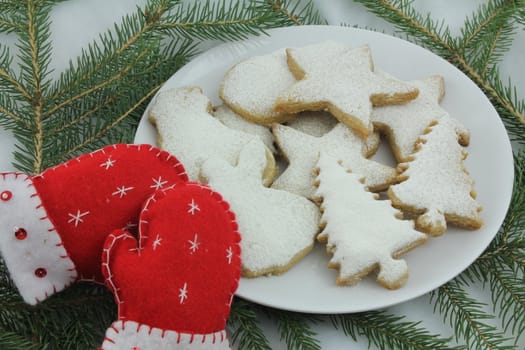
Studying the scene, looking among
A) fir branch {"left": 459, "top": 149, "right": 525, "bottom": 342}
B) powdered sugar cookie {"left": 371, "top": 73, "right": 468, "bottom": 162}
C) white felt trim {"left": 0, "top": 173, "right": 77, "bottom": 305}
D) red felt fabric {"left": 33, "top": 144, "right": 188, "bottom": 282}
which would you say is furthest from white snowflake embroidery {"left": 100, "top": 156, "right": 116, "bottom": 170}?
fir branch {"left": 459, "top": 149, "right": 525, "bottom": 342}

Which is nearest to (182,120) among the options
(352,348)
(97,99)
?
(97,99)

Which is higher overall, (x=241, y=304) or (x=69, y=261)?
(x=69, y=261)

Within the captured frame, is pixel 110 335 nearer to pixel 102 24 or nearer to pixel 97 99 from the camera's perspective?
pixel 97 99

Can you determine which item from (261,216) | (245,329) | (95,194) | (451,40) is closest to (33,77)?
(95,194)

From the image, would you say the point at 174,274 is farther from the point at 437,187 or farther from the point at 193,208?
Result: the point at 437,187

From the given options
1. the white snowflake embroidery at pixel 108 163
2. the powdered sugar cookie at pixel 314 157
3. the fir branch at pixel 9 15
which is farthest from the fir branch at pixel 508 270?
the fir branch at pixel 9 15

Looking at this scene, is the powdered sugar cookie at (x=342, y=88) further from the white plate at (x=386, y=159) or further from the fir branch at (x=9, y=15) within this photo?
the fir branch at (x=9, y=15)
